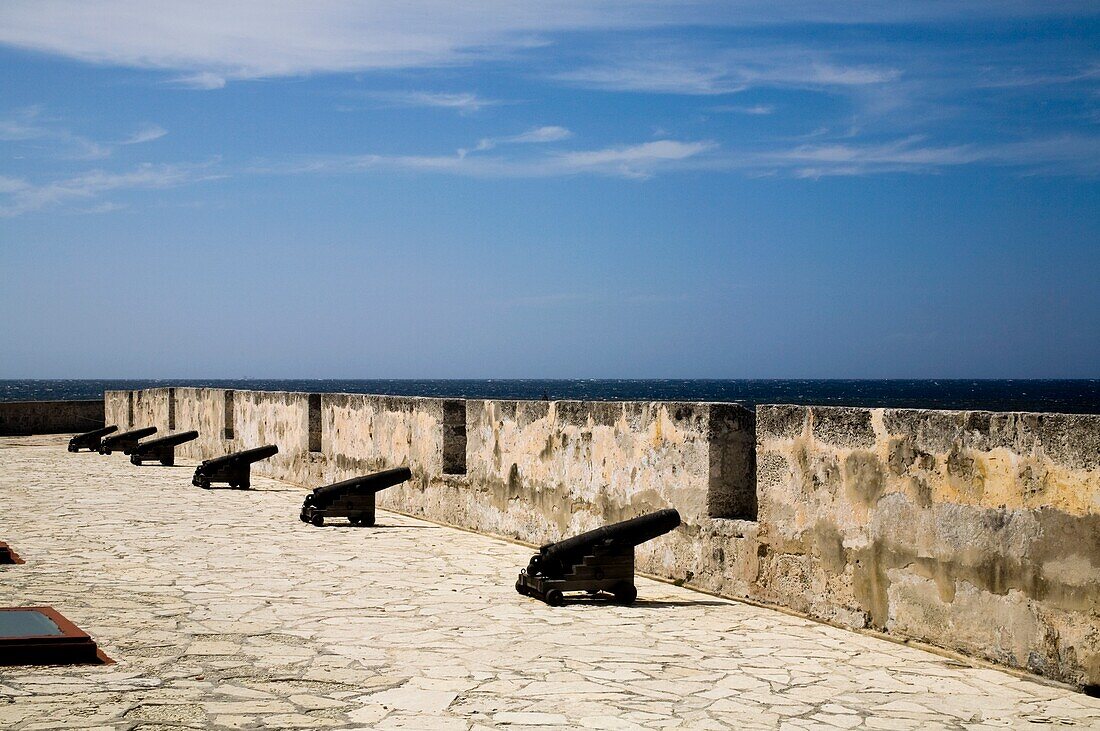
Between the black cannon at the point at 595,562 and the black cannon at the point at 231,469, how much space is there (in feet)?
25.2

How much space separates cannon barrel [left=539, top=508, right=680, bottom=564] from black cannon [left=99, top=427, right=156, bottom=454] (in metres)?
14.0

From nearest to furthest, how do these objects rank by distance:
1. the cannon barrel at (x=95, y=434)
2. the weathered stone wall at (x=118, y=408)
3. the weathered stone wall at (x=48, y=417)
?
the cannon barrel at (x=95, y=434) → the weathered stone wall at (x=118, y=408) → the weathered stone wall at (x=48, y=417)

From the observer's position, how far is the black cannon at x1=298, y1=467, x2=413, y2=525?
10359 millimetres

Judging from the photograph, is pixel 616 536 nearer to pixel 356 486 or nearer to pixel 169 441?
pixel 356 486

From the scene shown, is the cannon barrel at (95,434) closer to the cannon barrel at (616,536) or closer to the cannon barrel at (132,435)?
the cannon barrel at (132,435)

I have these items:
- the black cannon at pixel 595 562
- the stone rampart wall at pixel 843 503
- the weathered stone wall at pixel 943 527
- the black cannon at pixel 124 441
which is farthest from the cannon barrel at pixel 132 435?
the weathered stone wall at pixel 943 527

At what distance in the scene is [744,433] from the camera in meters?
7.35

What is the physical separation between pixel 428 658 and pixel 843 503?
2.37 metres

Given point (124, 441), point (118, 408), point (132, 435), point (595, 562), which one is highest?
point (118, 408)

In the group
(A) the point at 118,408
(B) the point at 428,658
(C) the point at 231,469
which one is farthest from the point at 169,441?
(B) the point at 428,658

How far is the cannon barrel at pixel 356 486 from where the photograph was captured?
10359 mm

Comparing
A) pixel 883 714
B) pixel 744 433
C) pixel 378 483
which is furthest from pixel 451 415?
pixel 883 714

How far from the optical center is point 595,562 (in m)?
6.73

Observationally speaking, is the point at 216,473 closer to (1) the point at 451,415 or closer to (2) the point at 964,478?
(1) the point at 451,415
